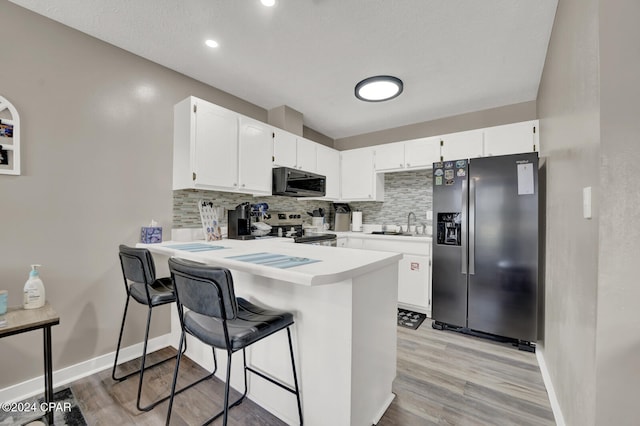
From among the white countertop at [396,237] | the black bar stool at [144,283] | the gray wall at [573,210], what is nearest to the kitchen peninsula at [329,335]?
the black bar stool at [144,283]

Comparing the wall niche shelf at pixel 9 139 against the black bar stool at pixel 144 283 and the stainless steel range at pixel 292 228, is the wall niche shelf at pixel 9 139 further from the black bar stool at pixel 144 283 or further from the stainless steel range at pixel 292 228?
the stainless steel range at pixel 292 228

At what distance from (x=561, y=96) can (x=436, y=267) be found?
1.83 metres

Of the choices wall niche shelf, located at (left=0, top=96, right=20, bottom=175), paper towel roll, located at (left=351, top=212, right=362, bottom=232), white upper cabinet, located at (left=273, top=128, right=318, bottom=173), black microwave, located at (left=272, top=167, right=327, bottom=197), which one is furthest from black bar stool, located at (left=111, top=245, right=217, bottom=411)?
paper towel roll, located at (left=351, top=212, right=362, bottom=232)

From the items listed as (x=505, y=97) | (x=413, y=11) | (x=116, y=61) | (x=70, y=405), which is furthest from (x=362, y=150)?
(x=70, y=405)

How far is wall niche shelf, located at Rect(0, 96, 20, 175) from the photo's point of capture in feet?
5.49

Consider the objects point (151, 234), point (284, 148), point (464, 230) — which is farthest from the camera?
point (284, 148)

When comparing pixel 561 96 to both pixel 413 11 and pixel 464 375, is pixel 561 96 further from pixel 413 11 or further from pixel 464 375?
pixel 464 375

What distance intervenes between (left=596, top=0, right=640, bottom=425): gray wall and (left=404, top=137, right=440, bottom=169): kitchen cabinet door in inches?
93.9

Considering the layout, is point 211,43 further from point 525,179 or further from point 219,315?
point 525,179

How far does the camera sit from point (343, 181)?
422 centimetres

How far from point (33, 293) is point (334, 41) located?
264 centimetres

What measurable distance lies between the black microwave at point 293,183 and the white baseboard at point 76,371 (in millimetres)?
1841

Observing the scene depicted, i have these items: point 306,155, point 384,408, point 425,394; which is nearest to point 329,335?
point 384,408

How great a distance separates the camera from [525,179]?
7.91ft
